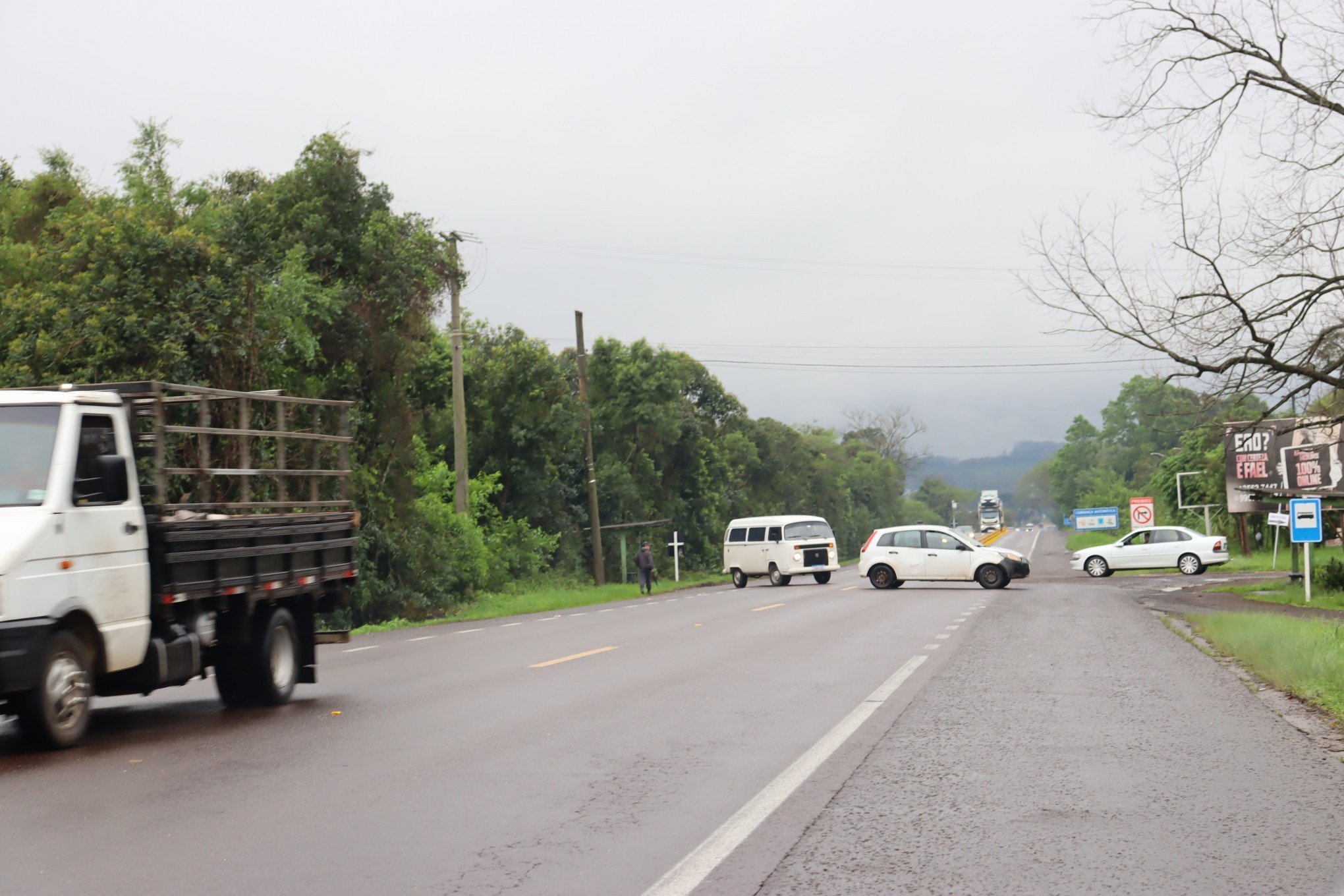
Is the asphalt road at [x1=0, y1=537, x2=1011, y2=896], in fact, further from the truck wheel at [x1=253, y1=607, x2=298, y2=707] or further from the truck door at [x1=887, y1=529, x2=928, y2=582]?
the truck door at [x1=887, y1=529, x2=928, y2=582]

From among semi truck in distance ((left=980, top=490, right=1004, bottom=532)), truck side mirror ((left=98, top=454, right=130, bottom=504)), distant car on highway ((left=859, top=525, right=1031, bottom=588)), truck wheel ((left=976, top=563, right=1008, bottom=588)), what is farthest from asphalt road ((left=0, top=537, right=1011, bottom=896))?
semi truck in distance ((left=980, top=490, right=1004, bottom=532))

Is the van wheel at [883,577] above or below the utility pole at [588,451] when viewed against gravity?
below

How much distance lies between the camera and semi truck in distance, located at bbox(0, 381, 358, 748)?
8.71 metres

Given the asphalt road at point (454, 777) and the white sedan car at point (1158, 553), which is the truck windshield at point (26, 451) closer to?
the asphalt road at point (454, 777)

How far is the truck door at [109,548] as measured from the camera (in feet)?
29.9

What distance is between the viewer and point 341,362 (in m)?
33.1

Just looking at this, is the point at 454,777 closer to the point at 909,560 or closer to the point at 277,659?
the point at 277,659

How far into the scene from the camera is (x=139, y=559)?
382 inches

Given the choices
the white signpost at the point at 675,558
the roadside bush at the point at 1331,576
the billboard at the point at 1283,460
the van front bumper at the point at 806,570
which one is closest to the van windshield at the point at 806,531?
the van front bumper at the point at 806,570

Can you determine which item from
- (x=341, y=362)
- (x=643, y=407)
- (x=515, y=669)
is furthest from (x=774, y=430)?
(x=515, y=669)

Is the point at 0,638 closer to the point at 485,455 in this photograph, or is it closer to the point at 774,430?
the point at 485,455

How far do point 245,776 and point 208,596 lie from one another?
2.74 metres

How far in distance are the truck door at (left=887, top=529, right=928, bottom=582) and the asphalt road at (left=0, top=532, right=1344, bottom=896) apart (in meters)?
19.9

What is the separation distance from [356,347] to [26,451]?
78.3ft
